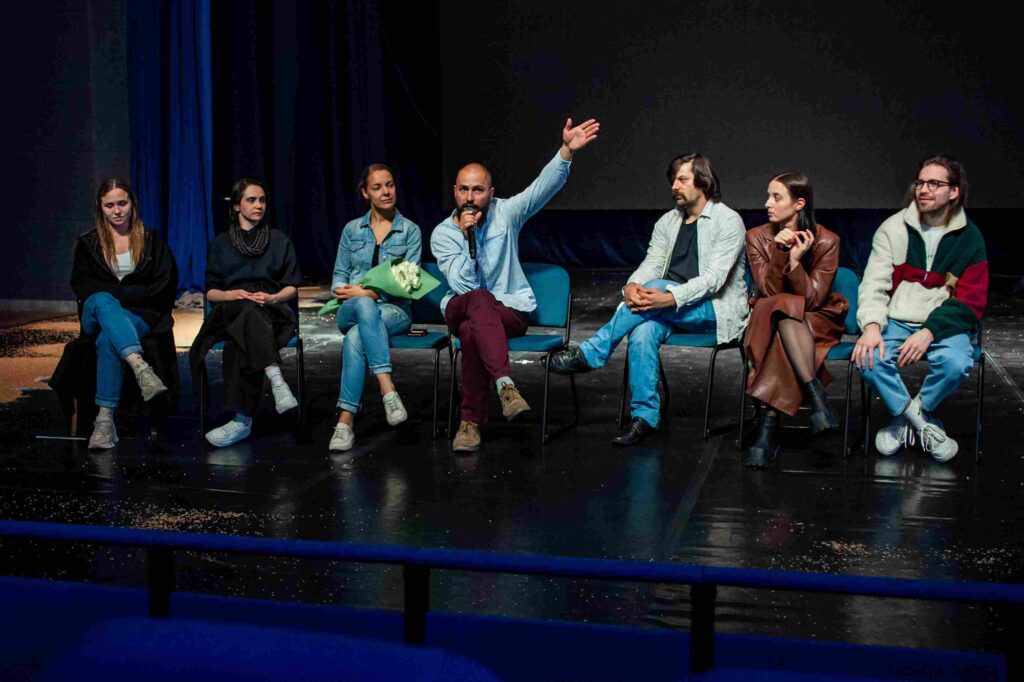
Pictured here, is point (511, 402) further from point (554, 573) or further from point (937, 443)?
point (554, 573)

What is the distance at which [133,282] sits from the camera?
4777 mm

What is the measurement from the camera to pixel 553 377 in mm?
6023

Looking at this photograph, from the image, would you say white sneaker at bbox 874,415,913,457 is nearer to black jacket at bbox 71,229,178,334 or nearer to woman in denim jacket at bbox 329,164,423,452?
woman in denim jacket at bbox 329,164,423,452

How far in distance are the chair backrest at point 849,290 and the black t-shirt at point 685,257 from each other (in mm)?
535

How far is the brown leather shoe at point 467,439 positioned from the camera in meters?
4.49

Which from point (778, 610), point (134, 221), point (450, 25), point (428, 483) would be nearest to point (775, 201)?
point (428, 483)

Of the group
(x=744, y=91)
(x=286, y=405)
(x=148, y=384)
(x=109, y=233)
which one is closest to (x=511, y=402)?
(x=286, y=405)

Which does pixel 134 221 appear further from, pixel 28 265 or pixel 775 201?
pixel 28 265

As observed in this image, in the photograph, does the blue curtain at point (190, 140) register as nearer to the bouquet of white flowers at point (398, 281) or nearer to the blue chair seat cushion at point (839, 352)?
the bouquet of white flowers at point (398, 281)

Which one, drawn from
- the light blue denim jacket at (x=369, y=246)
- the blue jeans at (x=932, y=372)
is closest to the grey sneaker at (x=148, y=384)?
the light blue denim jacket at (x=369, y=246)

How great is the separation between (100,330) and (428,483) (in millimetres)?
1530

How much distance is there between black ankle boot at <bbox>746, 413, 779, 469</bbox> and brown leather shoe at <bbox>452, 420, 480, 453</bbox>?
99 cm

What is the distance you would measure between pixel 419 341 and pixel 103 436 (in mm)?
1233

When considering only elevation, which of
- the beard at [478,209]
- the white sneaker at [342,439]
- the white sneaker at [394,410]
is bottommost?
the white sneaker at [342,439]
